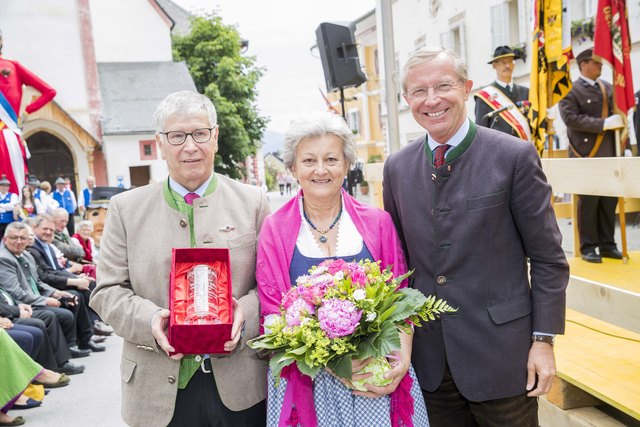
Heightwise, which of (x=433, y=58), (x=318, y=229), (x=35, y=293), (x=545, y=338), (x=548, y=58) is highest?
(x=548, y=58)

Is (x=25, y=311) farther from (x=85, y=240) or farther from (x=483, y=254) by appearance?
(x=483, y=254)

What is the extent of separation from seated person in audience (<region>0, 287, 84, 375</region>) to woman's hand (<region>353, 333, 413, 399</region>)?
4807 mm

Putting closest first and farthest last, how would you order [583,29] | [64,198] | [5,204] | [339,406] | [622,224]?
[339,406], [622,224], [5,204], [583,29], [64,198]

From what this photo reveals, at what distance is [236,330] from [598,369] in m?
2.07

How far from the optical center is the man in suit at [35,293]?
20.9ft

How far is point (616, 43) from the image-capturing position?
16.3 feet

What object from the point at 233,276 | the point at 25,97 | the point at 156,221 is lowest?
the point at 233,276

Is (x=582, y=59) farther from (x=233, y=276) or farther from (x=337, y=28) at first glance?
(x=233, y=276)

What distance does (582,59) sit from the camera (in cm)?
569

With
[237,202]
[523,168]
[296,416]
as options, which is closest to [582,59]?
[523,168]

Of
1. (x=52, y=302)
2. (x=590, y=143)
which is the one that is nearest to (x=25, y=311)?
(x=52, y=302)

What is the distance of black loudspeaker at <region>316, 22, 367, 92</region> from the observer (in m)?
8.09

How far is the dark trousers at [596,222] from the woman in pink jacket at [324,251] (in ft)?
10.1

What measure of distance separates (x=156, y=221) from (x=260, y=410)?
36.1 inches
